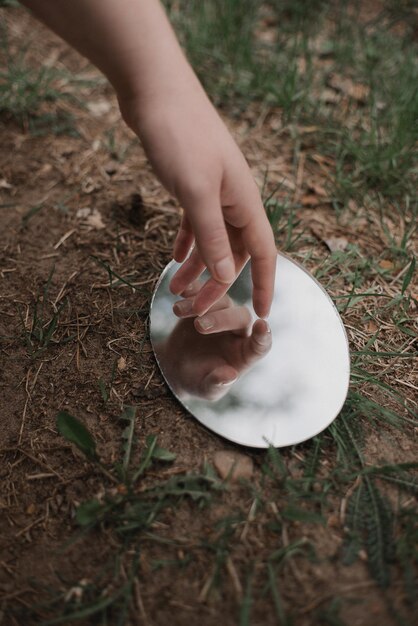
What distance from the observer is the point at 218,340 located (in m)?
1.51

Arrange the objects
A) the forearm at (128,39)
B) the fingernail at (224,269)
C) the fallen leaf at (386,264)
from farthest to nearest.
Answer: the fallen leaf at (386,264) → the fingernail at (224,269) → the forearm at (128,39)

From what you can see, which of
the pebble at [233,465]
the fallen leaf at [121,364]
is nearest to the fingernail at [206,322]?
the fallen leaf at [121,364]

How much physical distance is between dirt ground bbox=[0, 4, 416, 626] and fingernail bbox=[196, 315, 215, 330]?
0.52ft

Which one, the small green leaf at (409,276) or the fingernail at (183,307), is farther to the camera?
the small green leaf at (409,276)

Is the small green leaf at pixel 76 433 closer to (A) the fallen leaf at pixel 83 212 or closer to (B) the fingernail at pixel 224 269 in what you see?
(B) the fingernail at pixel 224 269

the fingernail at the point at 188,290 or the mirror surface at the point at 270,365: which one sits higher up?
the fingernail at the point at 188,290

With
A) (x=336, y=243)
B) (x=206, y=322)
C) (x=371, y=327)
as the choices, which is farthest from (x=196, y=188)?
(x=336, y=243)

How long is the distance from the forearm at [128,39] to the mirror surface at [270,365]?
667 millimetres

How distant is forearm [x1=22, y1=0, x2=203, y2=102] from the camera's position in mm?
983

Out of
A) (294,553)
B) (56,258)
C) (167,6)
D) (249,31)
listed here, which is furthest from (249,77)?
(294,553)

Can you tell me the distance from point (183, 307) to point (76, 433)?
0.46m

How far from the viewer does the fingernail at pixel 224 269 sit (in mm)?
1100

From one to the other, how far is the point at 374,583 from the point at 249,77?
2.04 meters

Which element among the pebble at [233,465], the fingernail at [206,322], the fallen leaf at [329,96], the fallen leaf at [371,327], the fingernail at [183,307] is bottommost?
the pebble at [233,465]
